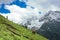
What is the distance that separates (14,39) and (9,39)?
3.35 metres

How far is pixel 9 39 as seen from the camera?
47.3 metres

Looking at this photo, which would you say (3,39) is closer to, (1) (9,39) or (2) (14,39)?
(1) (9,39)

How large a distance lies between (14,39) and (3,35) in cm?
277

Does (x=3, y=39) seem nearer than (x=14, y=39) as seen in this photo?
Yes

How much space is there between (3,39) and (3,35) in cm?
441

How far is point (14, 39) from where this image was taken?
5056 centimetres

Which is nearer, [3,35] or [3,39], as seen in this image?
[3,39]

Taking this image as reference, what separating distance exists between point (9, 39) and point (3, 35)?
3.29 metres

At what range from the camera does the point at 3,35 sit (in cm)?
Result: 5009

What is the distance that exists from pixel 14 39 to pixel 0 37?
4.46 meters

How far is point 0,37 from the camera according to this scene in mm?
47219

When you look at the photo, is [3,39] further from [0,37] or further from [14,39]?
[14,39]

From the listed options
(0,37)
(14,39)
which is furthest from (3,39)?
(14,39)
